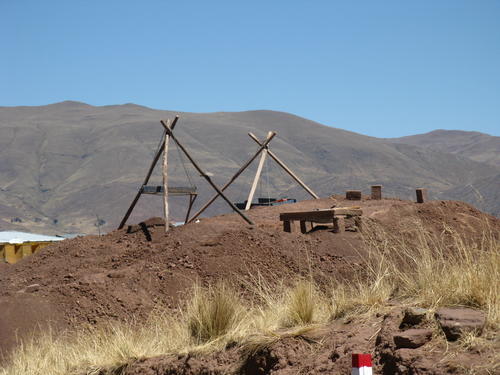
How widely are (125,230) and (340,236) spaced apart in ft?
18.1

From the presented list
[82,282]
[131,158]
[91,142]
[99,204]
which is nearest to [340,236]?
[82,282]

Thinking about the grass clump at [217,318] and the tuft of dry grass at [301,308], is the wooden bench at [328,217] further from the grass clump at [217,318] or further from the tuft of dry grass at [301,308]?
the tuft of dry grass at [301,308]

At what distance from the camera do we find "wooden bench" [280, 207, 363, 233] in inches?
527

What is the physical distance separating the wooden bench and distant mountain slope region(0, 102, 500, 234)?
72.4 m

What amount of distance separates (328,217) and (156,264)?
3514 millimetres

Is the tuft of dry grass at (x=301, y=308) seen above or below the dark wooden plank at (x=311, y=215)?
below

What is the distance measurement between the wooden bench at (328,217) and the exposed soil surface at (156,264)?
177mm

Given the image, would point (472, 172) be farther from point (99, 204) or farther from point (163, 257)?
point (163, 257)

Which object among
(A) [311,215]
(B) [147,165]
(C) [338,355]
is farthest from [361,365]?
(B) [147,165]

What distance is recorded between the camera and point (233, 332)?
21.6 feet

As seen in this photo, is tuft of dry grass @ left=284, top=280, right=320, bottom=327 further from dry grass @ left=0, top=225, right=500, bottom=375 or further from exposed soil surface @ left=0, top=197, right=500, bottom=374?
exposed soil surface @ left=0, top=197, right=500, bottom=374

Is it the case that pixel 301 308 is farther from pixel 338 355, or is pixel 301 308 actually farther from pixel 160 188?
pixel 160 188

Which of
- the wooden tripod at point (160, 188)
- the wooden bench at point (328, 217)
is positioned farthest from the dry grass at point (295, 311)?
the wooden tripod at point (160, 188)

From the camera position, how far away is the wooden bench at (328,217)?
13391 millimetres
